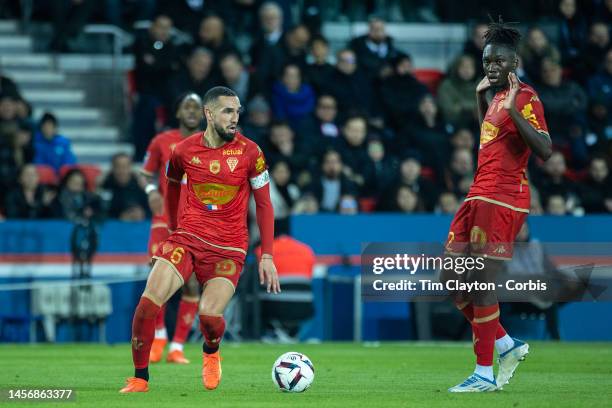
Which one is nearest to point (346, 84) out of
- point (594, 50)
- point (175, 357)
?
point (594, 50)

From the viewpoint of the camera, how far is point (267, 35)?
66.2 feet

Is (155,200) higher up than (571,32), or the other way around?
(571,32)

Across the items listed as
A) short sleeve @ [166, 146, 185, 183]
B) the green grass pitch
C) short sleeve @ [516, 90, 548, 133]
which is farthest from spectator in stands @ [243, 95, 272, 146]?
short sleeve @ [516, 90, 548, 133]

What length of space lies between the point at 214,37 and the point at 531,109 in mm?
10744

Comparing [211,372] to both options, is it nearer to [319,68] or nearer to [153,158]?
[153,158]

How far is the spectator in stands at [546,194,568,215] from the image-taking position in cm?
1850

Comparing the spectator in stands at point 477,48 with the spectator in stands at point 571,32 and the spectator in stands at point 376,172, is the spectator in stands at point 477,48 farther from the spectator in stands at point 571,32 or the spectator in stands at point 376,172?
the spectator in stands at point 376,172

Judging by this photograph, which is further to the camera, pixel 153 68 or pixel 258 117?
pixel 153 68

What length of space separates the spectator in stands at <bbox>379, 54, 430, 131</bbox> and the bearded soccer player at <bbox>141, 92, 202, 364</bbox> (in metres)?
7.42

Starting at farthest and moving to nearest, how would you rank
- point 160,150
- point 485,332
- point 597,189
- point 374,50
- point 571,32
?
1. point 571,32
2. point 374,50
3. point 597,189
4. point 160,150
5. point 485,332

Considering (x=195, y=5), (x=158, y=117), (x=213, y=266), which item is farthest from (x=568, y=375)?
(x=195, y=5)

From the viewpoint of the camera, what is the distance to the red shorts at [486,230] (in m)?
9.63

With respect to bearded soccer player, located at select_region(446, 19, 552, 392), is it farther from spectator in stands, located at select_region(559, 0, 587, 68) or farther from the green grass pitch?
spectator in stands, located at select_region(559, 0, 587, 68)

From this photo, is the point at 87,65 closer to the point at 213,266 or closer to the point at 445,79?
the point at 445,79
